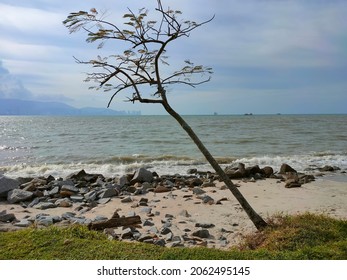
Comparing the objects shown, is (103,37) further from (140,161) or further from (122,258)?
(140,161)

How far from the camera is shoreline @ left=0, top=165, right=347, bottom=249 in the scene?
23.2ft

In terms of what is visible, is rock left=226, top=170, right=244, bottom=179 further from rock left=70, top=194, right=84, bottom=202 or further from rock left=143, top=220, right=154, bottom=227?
rock left=143, top=220, right=154, bottom=227

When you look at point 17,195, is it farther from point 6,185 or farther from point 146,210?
point 146,210

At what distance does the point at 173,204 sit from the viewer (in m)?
10.1

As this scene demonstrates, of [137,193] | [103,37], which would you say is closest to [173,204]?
[137,193]

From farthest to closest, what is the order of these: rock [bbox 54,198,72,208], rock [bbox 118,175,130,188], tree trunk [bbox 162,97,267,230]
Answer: rock [bbox 118,175,130,188]
rock [bbox 54,198,72,208]
tree trunk [bbox 162,97,267,230]

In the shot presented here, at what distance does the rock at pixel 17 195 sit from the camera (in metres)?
10.6

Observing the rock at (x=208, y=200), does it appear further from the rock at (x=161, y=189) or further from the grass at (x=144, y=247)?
the grass at (x=144, y=247)

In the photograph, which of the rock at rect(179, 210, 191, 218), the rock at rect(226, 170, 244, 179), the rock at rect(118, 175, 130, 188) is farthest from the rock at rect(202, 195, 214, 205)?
the rock at rect(226, 170, 244, 179)

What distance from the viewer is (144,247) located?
479 cm

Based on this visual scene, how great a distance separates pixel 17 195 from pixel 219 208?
5.92m

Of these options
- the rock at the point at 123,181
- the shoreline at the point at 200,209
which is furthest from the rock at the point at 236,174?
the rock at the point at 123,181

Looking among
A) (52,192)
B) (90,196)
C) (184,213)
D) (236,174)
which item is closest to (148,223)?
(184,213)
